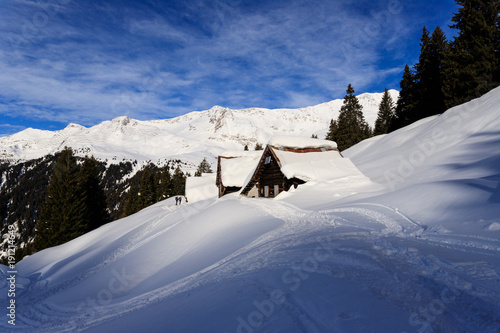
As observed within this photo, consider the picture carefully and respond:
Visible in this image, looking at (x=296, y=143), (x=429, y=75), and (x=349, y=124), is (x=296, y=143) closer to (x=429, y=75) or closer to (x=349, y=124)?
(x=429, y=75)

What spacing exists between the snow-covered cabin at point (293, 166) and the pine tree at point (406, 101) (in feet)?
74.2

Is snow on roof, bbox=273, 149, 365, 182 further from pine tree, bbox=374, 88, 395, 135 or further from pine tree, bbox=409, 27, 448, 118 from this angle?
pine tree, bbox=374, 88, 395, 135

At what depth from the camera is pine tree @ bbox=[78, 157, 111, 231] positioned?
40188 mm

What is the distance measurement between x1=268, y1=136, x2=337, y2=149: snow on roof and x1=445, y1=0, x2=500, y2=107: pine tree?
1872cm

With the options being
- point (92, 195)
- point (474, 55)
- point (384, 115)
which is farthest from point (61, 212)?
point (384, 115)

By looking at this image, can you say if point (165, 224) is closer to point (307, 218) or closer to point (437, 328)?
point (307, 218)

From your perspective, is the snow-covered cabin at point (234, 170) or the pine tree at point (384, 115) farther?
the pine tree at point (384, 115)

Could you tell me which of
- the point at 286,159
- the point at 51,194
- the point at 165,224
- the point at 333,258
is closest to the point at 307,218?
the point at 333,258

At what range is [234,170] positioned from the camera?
39.4m

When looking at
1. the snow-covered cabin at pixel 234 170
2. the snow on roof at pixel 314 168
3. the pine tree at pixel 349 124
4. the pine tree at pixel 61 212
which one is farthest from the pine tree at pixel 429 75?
the pine tree at pixel 61 212

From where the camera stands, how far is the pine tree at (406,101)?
44.3 m

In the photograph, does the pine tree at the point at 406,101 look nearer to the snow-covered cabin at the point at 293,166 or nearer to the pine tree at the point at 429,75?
the pine tree at the point at 429,75

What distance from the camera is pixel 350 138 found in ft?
184

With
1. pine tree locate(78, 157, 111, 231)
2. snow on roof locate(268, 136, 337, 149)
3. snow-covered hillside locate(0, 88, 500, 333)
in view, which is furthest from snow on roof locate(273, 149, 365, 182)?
pine tree locate(78, 157, 111, 231)
